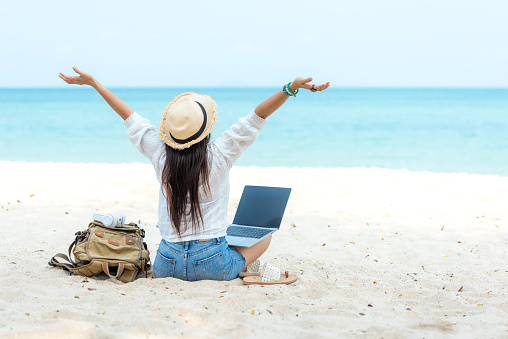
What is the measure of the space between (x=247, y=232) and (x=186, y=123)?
1.05 m

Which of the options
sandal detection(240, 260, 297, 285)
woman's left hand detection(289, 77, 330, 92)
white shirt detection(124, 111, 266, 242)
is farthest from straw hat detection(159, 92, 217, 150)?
sandal detection(240, 260, 297, 285)

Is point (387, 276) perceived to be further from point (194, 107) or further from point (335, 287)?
point (194, 107)

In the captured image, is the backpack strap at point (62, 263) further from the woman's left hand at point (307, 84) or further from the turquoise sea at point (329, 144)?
the turquoise sea at point (329, 144)

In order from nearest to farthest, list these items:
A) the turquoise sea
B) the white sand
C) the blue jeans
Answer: the white sand, the blue jeans, the turquoise sea

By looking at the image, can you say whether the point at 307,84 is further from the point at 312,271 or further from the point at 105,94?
the point at 312,271

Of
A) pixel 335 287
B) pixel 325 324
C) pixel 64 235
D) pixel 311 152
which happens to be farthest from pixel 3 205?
pixel 311 152

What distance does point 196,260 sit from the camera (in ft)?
11.1

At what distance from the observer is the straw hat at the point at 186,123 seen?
10.3ft

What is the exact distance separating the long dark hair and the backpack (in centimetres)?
54

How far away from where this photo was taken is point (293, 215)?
20.6 feet

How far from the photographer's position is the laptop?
12.5 feet

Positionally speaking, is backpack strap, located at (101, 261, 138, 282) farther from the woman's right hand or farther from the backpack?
the woman's right hand

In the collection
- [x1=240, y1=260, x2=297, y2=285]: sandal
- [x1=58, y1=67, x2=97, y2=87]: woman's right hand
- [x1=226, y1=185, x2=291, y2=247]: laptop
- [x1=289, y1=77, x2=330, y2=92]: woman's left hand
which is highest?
[x1=289, y1=77, x2=330, y2=92]: woman's left hand

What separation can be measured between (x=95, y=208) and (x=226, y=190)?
11.7 ft
